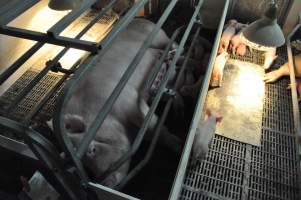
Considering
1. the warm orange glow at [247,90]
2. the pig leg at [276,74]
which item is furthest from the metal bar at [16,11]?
the pig leg at [276,74]

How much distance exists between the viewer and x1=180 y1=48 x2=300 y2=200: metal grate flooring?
1986mm

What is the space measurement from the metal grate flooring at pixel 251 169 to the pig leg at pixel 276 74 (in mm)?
401

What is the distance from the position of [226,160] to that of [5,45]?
222 centimetres

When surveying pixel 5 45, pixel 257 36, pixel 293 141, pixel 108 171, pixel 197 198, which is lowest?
pixel 197 198

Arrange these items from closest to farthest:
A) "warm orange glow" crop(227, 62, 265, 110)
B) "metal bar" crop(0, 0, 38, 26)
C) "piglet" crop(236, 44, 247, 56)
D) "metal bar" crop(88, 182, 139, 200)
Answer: "metal bar" crop(0, 0, 38, 26) → "metal bar" crop(88, 182, 139, 200) → "warm orange glow" crop(227, 62, 265, 110) → "piglet" crop(236, 44, 247, 56)

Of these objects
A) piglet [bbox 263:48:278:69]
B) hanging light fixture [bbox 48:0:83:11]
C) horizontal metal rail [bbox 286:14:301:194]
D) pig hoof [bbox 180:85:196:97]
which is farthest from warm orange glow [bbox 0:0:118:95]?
horizontal metal rail [bbox 286:14:301:194]

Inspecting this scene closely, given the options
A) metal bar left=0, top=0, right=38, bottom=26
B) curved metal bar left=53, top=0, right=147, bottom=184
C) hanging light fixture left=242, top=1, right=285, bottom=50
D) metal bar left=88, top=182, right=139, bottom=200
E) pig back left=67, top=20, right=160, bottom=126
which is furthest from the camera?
pig back left=67, top=20, right=160, bottom=126

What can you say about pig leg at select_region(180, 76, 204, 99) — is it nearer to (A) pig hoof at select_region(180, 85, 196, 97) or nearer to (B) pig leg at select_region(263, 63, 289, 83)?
(A) pig hoof at select_region(180, 85, 196, 97)

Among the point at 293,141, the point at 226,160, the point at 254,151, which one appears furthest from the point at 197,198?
the point at 293,141

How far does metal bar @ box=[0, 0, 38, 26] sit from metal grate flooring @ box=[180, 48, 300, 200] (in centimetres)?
155

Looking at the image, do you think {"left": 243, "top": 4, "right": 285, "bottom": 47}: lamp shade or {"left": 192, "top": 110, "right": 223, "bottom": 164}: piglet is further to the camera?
{"left": 192, "top": 110, "right": 223, "bottom": 164}: piglet

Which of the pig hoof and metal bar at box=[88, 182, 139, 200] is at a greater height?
metal bar at box=[88, 182, 139, 200]

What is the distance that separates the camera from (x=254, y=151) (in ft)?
7.23

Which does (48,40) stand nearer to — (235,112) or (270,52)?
(235,112)
